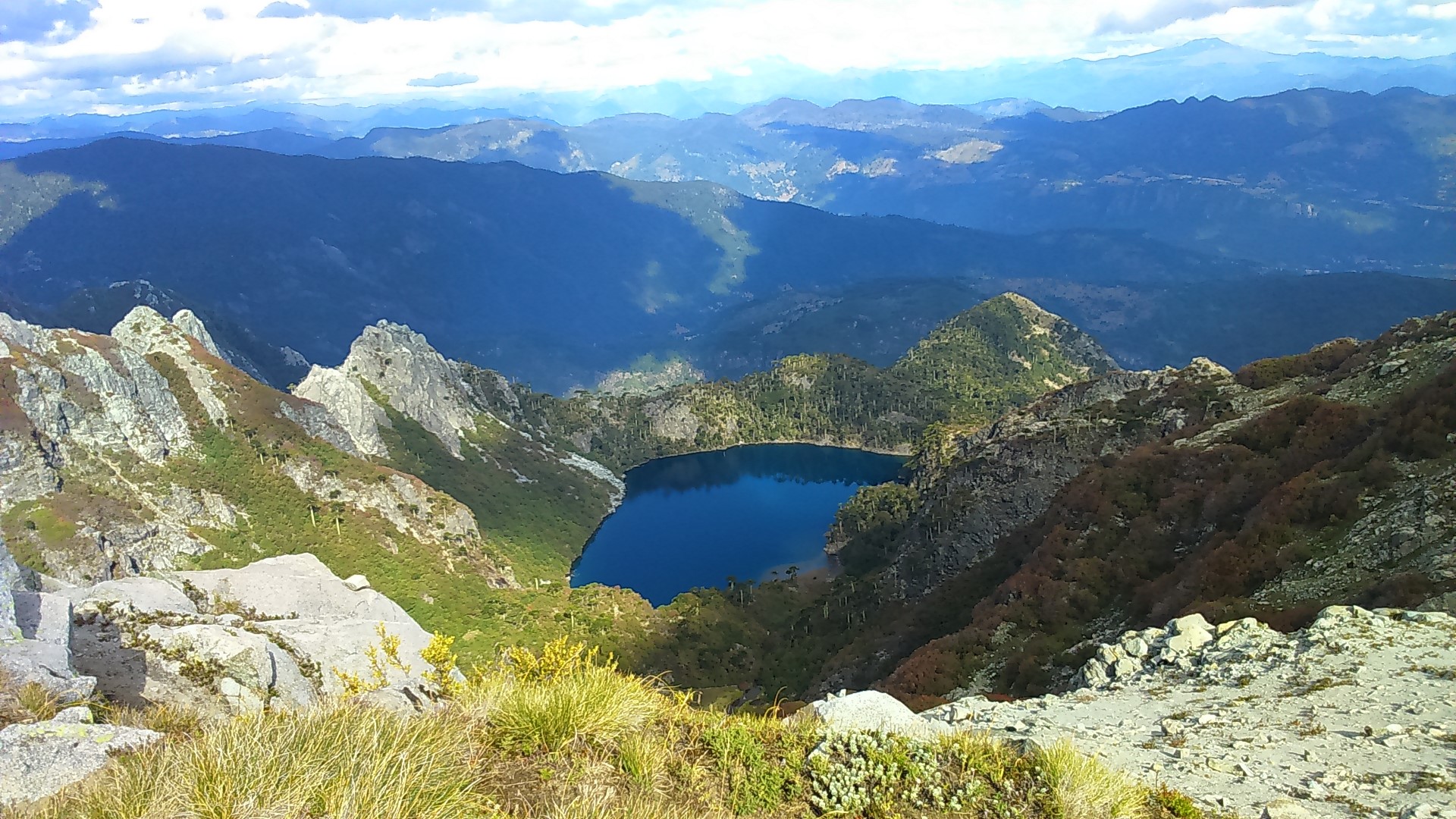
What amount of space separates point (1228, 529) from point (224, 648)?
30.7 metres

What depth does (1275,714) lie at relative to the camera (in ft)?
43.5

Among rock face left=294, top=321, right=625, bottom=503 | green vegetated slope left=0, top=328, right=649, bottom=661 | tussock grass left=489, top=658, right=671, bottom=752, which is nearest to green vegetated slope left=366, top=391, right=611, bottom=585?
rock face left=294, top=321, right=625, bottom=503

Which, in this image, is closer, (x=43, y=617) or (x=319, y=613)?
(x=43, y=617)

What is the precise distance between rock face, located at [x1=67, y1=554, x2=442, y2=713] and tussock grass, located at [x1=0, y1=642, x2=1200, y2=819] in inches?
84.9

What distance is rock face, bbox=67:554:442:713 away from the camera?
1219 centimetres

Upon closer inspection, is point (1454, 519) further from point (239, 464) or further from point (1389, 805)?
point (239, 464)

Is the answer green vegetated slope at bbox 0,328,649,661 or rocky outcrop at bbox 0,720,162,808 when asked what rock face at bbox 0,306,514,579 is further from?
rocky outcrop at bbox 0,720,162,808

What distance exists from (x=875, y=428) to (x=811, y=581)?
97.0 meters

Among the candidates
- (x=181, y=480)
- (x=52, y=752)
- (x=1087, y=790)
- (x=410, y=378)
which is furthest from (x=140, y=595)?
(x=410, y=378)

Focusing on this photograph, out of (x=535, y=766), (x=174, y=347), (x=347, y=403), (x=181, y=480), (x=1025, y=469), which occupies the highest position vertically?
(x=535, y=766)

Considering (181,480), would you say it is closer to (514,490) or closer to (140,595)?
(514,490)

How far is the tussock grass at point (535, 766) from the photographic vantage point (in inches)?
222

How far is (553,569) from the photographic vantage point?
421 ft

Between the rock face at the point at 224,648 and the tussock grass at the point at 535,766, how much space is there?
2156mm
